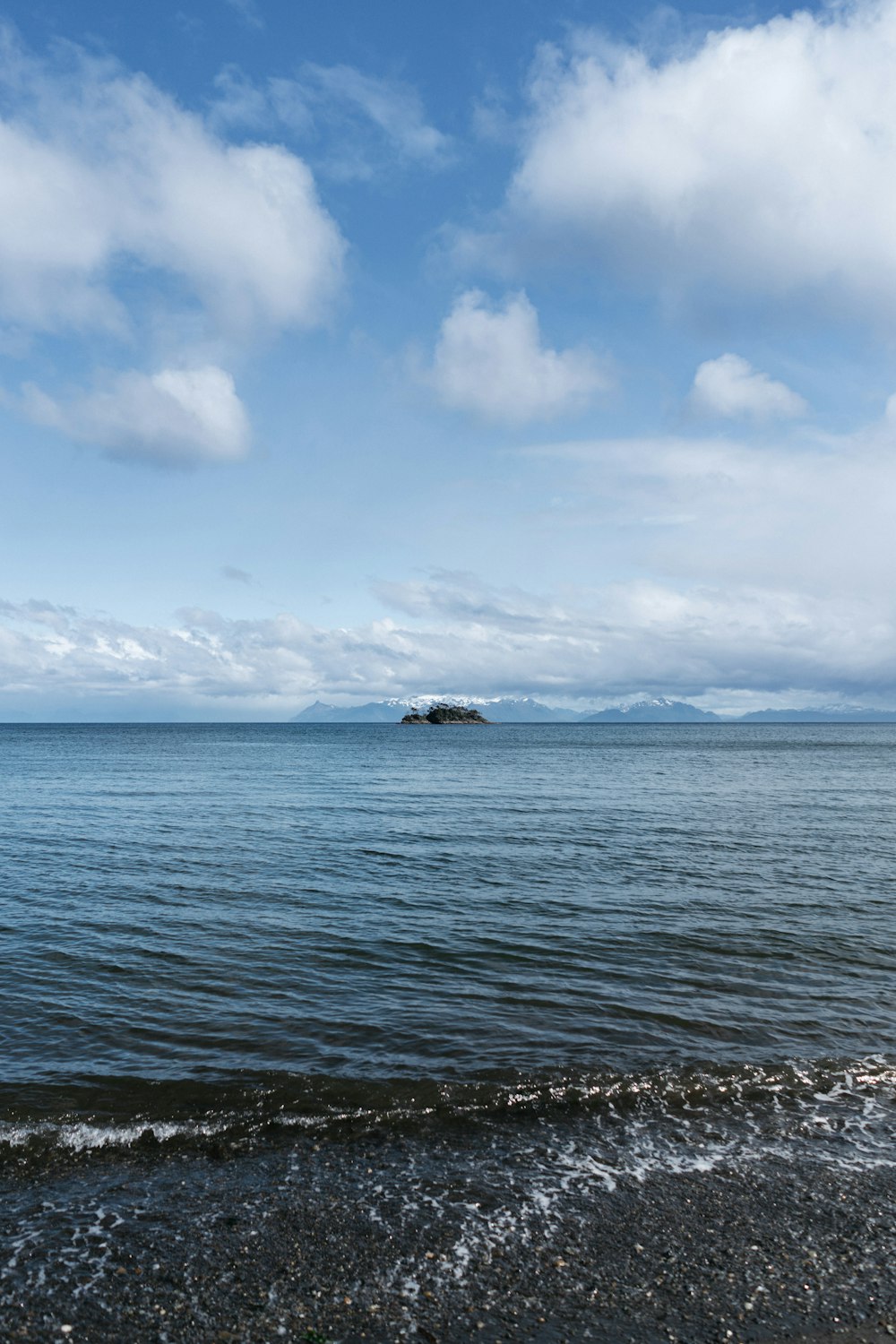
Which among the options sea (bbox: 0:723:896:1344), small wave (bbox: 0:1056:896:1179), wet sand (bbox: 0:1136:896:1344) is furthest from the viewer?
small wave (bbox: 0:1056:896:1179)

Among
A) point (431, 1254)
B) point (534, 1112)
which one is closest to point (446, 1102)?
point (534, 1112)

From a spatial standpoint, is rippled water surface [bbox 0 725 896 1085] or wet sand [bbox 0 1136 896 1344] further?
rippled water surface [bbox 0 725 896 1085]

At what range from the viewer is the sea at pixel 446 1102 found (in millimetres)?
7949

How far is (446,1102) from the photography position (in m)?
12.4

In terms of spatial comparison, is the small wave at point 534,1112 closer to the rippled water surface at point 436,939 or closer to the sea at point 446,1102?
the sea at point 446,1102

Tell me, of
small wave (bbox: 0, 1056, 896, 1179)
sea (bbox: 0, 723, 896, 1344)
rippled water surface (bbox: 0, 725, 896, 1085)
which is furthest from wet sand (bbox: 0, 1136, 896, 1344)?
rippled water surface (bbox: 0, 725, 896, 1085)

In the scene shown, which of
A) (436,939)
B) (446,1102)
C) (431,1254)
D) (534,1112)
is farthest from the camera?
(436,939)

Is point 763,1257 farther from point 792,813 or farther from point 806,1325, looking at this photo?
point 792,813

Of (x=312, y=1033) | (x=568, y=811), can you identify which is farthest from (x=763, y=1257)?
(x=568, y=811)

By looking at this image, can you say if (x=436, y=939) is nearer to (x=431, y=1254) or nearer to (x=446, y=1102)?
(x=446, y=1102)

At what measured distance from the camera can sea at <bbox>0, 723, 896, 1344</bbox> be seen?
7949 mm

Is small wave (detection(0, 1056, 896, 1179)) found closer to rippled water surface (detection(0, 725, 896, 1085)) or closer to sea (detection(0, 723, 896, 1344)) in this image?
sea (detection(0, 723, 896, 1344))

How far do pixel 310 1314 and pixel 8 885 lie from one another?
87.7 ft

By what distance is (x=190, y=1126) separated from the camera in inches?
457
